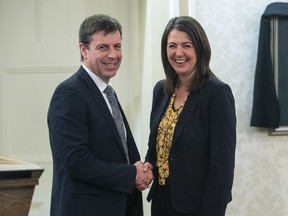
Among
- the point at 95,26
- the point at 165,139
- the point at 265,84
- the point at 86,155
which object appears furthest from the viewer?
the point at 265,84

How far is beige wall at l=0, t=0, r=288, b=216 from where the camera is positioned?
2.29 metres

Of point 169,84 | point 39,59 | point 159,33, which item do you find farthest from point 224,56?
point 39,59

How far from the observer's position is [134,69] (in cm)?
257

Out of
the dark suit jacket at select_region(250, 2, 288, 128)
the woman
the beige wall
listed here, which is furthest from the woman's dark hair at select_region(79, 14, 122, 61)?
the dark suit jacket at select_region(250, 2, 288, 128)

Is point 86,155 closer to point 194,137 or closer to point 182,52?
point 194,137

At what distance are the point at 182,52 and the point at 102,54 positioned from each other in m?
0.28

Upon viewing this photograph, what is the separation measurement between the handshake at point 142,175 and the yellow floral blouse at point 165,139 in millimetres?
50

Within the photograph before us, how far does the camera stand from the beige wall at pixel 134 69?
7.50 feet

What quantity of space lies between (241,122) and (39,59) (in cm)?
112

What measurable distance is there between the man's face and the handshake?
333 millimetres

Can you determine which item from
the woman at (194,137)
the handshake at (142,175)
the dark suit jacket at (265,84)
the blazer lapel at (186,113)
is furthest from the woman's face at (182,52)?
the dark suit jacket at (265,84)

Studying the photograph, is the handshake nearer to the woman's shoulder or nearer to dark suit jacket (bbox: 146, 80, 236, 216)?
dark suit jacket (bbox: 146, 80, 236, 216)

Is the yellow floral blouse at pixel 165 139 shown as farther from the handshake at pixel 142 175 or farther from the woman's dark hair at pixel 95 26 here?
the woman's dark hair at pixel 95 26

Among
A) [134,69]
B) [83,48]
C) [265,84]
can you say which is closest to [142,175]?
[83,48]
